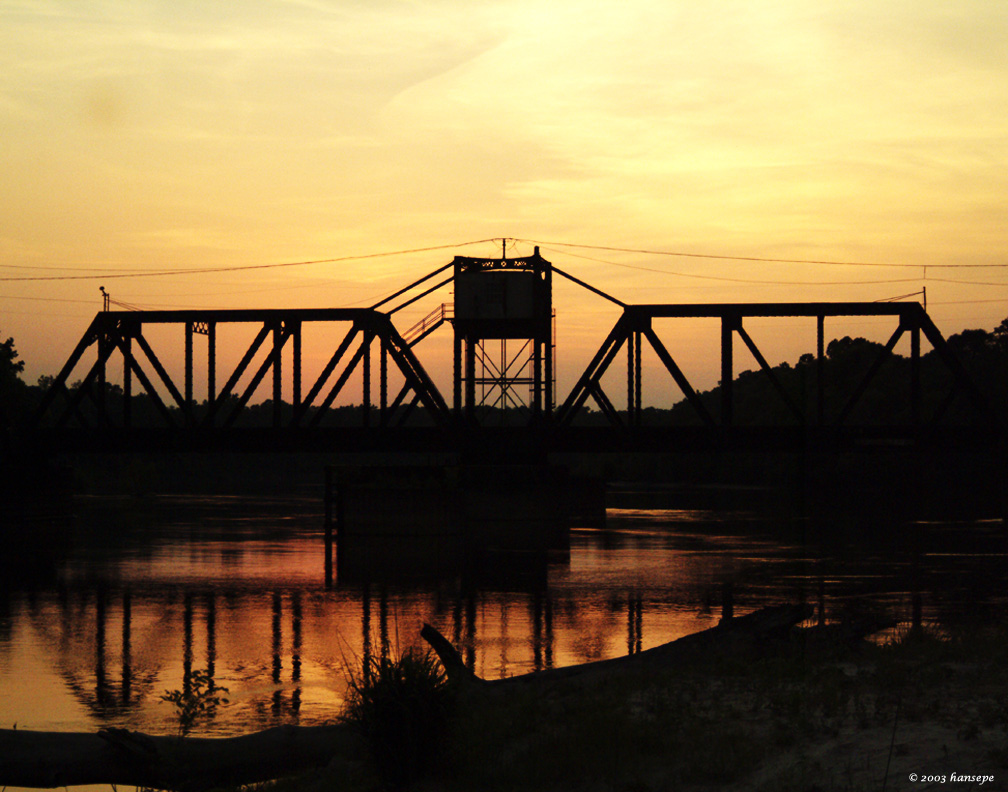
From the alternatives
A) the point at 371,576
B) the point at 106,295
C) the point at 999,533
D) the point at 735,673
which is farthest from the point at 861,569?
the point at 106,295

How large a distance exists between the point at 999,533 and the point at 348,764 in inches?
2189

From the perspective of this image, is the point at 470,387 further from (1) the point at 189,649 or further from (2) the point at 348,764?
(2) the point at 348,764

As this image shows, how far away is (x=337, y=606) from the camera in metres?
31.0

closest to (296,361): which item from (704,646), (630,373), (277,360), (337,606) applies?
(277,360)

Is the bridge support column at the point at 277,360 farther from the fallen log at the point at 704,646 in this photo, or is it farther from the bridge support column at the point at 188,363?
the fallen log at the point at 704,646

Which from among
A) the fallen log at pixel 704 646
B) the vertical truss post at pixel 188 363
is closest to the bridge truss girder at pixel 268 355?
the vertical truss post at pixel 188 363

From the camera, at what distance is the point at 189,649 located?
2334cm

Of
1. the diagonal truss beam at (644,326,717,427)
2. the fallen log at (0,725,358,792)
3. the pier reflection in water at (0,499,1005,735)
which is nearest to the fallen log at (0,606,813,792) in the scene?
the fallen log at (0,725,358,792)

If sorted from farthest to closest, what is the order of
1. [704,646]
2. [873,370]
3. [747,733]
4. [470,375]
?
[470,375], [873,370], [704,646], [747,733]

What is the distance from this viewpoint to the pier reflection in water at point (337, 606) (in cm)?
1900

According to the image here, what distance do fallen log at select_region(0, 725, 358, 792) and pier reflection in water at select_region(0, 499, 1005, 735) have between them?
1562 millimetres

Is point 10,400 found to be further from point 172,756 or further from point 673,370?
point 172,756

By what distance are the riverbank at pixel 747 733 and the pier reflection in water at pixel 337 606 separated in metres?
1.74

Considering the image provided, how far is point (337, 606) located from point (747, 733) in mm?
20443
